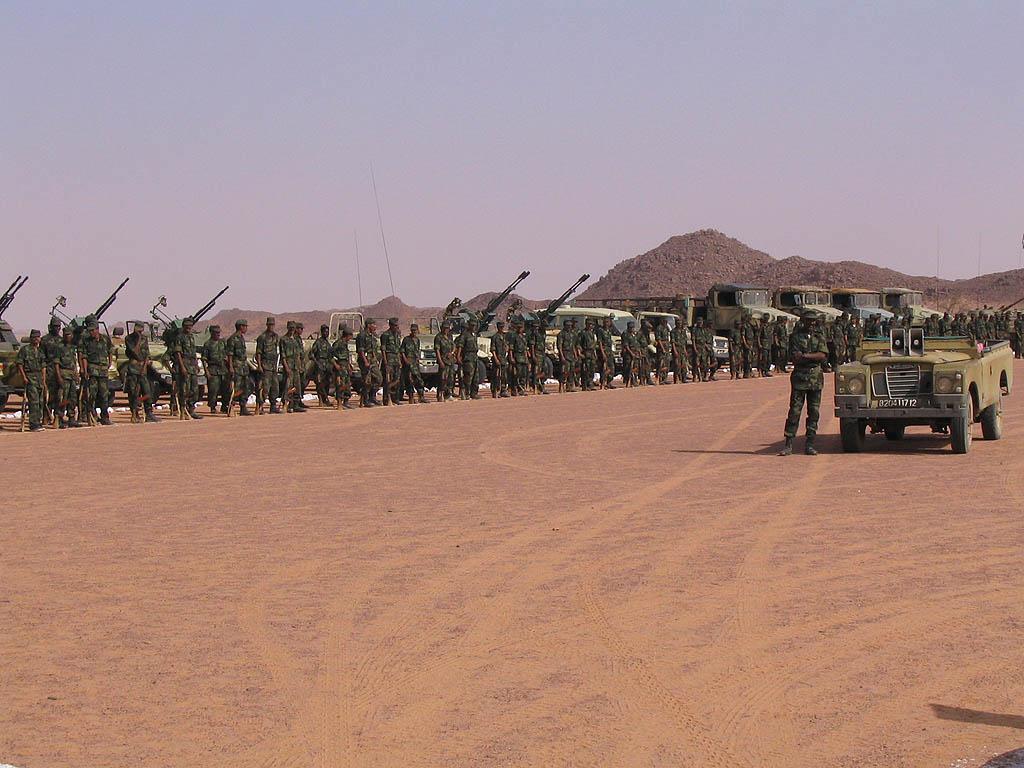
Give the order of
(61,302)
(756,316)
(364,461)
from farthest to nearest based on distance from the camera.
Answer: (756,316), (61,302), (364,461)

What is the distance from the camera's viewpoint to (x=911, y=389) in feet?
50.1

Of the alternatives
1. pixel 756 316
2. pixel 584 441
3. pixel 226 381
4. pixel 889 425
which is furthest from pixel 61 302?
pixel 756 316

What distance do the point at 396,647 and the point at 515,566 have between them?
2096mm

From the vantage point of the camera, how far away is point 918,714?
564 centimetres

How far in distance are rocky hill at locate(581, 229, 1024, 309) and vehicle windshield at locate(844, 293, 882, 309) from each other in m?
59.9

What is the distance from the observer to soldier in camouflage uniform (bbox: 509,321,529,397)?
28578 mm

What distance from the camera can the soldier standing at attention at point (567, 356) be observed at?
30000 mm

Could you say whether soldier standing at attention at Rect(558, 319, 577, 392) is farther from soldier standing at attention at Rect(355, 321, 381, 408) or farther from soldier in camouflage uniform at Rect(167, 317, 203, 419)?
soldier in camouflage uniform at Rect(167, 317, 203, 419)

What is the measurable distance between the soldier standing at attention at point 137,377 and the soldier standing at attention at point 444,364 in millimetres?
5924

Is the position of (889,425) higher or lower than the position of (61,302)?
lower

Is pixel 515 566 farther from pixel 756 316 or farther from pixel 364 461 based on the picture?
pixel 756 316

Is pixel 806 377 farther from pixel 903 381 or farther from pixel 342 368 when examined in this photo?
pixel 342 368

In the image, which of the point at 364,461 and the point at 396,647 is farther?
the point at 364,461

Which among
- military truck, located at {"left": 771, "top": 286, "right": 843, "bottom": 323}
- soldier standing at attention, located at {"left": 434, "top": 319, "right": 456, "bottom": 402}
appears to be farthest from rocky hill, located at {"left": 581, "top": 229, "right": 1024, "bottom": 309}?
soldier standing at attention, located at {"left": 434, "top": 319, "right": 456, "bottom": 402}
